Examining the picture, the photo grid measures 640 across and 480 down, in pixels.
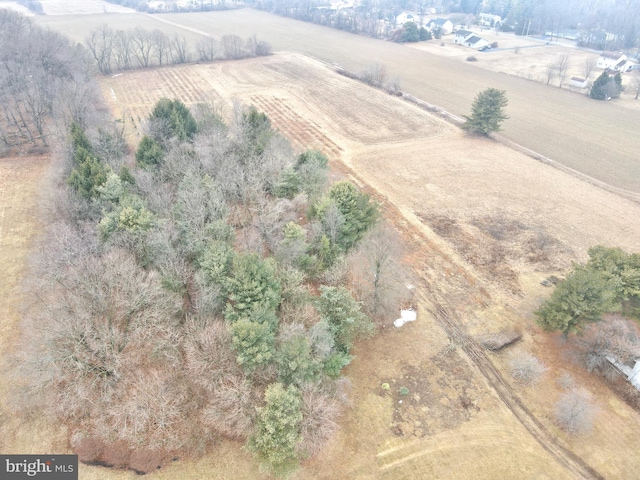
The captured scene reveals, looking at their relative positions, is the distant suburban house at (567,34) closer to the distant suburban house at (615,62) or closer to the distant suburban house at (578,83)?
the distant suburban house at (615,62)

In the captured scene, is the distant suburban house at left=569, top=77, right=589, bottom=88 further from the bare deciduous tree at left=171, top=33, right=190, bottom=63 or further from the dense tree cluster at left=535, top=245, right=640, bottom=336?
the bare deciduous tree at left=171, top=33, right=190, bottom=63

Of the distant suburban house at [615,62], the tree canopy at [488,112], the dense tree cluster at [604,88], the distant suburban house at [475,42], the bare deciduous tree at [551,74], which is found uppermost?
the distant suburban house at [475,42]

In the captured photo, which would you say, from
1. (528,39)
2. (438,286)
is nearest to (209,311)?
(438,286)

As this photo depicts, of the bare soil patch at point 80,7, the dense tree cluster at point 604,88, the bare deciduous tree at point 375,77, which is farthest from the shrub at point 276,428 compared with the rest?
the bare soil patch at point 80,7

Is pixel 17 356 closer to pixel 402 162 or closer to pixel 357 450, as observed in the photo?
pixel 357 450

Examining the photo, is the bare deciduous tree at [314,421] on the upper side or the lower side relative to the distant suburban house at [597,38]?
lower

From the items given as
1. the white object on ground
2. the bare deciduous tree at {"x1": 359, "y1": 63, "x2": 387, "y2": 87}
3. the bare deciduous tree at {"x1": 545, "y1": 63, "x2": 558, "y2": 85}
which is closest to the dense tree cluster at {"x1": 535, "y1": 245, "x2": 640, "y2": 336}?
the white object on ground

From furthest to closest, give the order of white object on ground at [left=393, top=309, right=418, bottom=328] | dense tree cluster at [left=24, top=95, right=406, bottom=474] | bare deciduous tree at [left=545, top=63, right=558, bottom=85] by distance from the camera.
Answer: bare deciduous tree at [left=545, top=63, right=558, bottom=85], white object on ground at [left=393, top=309, right=418, bottom=328], dense tree cluster at [left=24, top=95, right=406, bottom=474]
